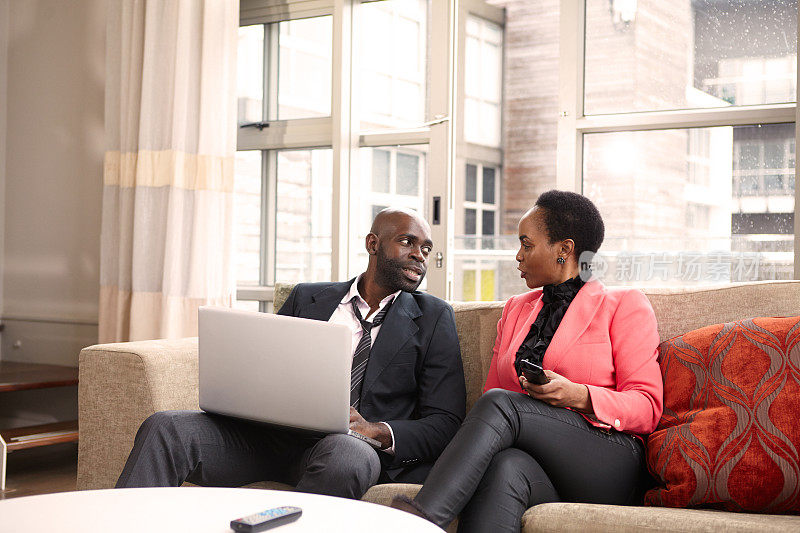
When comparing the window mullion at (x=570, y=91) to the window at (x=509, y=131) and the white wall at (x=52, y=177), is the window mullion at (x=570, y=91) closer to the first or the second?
the window at (x=509, y=131)

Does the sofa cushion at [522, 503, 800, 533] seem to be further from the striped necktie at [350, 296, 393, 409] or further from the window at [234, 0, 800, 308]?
the window at [234, 0, 800, 308]

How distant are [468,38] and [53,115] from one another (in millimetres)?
2107

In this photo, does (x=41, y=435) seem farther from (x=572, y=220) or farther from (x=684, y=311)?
(x=684, y=311)

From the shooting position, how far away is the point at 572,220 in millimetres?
2074

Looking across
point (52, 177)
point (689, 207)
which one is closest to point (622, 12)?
point (689, 207)

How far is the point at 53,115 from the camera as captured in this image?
4.07m

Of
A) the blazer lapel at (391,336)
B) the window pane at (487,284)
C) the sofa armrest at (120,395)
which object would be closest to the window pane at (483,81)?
the window pane at (487,284)

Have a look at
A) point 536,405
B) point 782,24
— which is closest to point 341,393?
point 536,405

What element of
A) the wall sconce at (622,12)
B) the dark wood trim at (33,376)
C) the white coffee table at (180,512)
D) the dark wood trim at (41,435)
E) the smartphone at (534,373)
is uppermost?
the wall sconce at (622,12)

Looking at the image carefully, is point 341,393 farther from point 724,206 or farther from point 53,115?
point 53,115

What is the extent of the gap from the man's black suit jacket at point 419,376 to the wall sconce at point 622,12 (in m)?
1.56

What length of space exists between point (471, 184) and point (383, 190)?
422 mm

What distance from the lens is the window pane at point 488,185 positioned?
12.7 feet

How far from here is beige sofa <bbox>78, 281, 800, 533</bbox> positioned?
6.53ft
